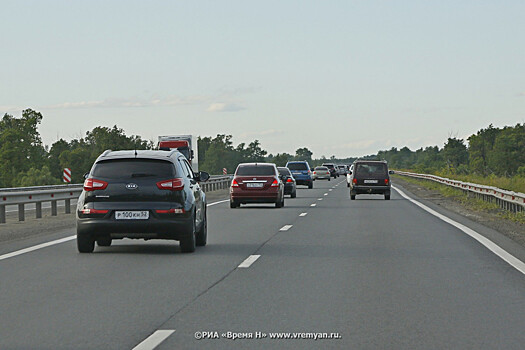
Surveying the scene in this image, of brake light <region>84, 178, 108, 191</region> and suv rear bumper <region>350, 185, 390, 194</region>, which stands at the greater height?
brake light <region>84, 178, 108, 191</region>

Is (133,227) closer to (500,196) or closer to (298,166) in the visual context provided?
(500,196)

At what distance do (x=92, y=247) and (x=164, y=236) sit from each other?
4.35 ft

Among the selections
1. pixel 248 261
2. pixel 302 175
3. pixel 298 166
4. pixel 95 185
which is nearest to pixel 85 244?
pixel 95 185

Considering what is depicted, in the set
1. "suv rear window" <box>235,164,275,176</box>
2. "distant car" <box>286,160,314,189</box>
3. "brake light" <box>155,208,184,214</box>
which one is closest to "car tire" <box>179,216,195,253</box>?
"brake light" <box>155,208,184,214</box>

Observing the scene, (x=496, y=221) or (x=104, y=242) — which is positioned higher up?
(x=104, y=242)

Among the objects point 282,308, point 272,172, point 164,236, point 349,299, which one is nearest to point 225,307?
point 282,308

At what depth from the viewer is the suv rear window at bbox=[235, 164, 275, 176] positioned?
30859 mm

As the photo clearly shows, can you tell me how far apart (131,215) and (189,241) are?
105 centimetres

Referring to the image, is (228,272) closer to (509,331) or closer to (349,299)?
(349,299)

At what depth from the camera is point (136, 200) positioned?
44.8ft

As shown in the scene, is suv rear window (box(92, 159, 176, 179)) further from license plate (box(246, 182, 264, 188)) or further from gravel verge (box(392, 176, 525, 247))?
license plate (box(246, 182, 264, 188))

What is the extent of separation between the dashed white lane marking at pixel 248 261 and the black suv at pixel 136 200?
1.12 metres

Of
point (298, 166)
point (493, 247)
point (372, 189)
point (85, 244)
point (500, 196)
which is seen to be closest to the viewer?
point (85, 244)

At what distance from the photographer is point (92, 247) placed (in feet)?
46.9
